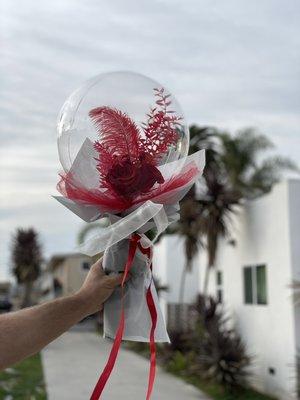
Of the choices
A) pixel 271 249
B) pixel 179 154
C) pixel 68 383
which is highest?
pixel 271 249

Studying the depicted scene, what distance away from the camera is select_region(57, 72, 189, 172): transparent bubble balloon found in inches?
91.7

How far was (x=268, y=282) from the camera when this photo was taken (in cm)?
1162

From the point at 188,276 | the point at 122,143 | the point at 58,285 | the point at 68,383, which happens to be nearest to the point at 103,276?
the point at 122,143

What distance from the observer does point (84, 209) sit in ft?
7.43

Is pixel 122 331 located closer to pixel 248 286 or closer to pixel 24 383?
pixel 248 286

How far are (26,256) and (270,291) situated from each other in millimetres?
28327

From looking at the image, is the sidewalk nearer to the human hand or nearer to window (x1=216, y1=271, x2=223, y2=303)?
window (x1=216, y1=271, x2=223, y2=303)

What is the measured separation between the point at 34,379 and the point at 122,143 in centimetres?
1259

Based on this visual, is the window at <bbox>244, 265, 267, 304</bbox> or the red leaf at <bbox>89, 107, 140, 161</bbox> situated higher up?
the window at <bbox>244, 265, 267, 304</bbox>

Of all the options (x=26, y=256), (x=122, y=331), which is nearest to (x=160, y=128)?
(x=122, y=331)

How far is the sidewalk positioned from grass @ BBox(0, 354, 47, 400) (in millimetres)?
187

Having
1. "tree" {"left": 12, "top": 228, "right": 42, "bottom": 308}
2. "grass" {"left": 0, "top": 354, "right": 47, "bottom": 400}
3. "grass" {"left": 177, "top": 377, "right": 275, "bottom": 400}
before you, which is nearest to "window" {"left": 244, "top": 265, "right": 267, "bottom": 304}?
"grass" {"left": 177, "top": 377, "right": 275, "bottom": 400}

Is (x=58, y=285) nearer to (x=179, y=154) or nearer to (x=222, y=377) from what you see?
(x=222, y=377)

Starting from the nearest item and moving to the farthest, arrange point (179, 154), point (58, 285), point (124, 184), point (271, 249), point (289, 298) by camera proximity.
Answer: point (124, 184) → point (179, 154) → point (289, 298) → point (271, 249) → point (58, 285)
